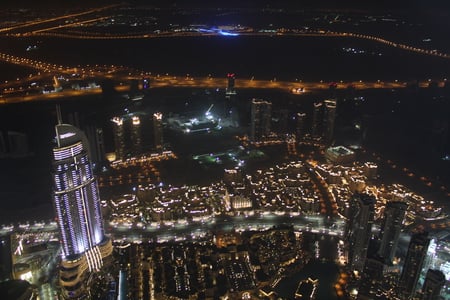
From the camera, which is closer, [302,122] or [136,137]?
[136,137]

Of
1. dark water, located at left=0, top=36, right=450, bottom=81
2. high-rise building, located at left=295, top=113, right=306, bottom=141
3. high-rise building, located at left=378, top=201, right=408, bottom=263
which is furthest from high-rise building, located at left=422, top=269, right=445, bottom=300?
dark water, located at left=0, top=36, right=450, bottom=81

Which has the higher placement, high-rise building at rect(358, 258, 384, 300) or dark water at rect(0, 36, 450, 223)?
dark water at rect(0, 36, 450, 223)

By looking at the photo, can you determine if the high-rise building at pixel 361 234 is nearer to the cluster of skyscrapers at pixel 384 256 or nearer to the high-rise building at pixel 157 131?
the cluster of skyscrapers at pixel 384 256

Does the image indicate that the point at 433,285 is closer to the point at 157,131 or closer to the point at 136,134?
the point at 157,131

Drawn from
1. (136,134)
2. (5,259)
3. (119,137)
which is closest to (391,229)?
(5,259)

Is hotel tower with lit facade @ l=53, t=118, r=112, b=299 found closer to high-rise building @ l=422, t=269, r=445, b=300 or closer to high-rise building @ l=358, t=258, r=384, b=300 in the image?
high-rise building @ l=358, t=258, r=384, b=300
